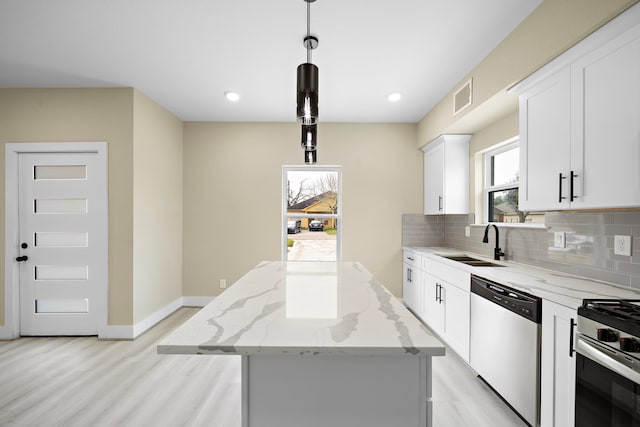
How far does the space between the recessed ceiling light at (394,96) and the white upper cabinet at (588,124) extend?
1345 millimetres

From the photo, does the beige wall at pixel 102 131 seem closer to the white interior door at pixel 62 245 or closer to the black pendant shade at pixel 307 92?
the white interior door at pixel 62 245

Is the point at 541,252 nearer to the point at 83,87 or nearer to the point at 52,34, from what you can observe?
the point at 52,34

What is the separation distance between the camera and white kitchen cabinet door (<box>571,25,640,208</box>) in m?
1.38

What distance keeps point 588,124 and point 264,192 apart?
344 centimetres

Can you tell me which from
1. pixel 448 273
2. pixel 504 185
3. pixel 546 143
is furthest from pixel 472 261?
pixel 546 143

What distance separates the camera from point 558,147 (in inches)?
70.4

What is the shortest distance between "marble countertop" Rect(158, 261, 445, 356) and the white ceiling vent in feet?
6.83

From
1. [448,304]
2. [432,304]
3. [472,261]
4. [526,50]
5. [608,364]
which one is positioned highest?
[526,50]

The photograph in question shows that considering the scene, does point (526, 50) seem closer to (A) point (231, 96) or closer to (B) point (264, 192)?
(A) point (231, 96)

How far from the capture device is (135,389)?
221cm

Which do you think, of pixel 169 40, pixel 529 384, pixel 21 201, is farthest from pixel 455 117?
pixel 21 201

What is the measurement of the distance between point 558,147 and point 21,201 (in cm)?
482

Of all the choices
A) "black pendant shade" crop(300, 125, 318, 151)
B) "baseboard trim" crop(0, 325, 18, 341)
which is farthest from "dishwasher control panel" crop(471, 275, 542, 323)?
"baseboard trim" crop(0, 325, 18, 341)

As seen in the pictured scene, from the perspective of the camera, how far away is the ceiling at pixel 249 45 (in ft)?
6.33
